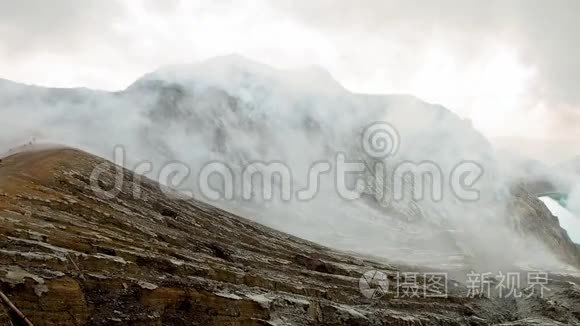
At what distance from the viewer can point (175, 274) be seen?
83.8 feet

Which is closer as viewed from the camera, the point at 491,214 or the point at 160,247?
the point at 160,247

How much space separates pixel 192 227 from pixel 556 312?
109 feet

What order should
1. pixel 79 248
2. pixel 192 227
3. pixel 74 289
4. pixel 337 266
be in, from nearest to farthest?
pixel 74 289
pixel 79 248
pixel 192 227
pixel 337 266

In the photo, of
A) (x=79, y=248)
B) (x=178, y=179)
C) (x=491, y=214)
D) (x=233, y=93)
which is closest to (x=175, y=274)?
(x=79, y=248)

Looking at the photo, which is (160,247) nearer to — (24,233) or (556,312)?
(24,233)

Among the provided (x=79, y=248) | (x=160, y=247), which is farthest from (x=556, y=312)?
(x=79, y=248)

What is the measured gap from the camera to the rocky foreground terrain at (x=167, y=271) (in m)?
19.6

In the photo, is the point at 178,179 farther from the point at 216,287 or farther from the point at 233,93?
the point at 216,287

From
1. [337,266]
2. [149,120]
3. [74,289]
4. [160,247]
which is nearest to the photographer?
[74,289]

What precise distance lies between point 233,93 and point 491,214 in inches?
2805

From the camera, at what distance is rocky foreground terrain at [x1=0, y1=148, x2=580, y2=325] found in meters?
19.6

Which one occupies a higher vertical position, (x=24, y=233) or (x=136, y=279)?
(x=24, y=233)

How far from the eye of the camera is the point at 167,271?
83.3 feet

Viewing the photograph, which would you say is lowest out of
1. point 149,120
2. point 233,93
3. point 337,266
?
point 337,266
